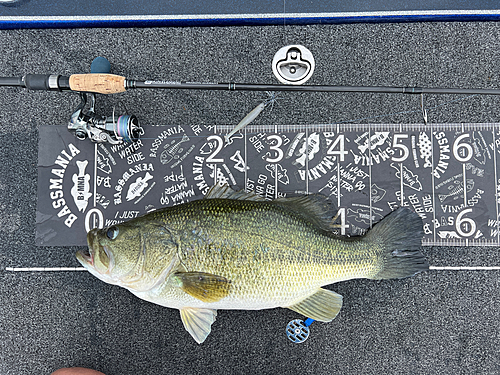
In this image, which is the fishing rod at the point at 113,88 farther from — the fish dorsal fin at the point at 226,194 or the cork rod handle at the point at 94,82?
the fish dorsal fin at the point at 226,194

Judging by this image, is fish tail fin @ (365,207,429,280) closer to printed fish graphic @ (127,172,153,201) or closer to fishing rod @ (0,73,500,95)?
fishing rod @ (0,73,500,95)

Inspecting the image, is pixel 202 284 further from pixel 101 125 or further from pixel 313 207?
pixel 101 125

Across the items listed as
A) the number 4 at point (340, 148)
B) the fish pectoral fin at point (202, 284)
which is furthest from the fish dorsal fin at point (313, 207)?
the fish pectoral fin at point (202, 284)

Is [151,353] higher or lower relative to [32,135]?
lower

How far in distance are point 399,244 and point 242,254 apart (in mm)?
781

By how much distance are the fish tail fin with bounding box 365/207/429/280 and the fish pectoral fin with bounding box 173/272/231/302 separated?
2.42 feet

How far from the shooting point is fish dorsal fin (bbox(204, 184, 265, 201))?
1498mm

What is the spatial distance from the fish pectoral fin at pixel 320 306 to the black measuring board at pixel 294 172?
1.28 feet

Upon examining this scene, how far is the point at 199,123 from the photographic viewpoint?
1792 millimetres

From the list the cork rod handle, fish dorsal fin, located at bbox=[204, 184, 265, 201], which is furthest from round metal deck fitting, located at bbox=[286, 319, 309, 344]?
the cork rod handle

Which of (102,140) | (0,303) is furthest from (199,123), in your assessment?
(0,303)

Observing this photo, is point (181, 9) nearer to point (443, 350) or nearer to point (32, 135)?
point (32, 135)

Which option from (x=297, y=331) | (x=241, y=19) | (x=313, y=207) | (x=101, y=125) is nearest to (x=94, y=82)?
(x=101, y=125)

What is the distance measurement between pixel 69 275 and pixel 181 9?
165 centimetres
